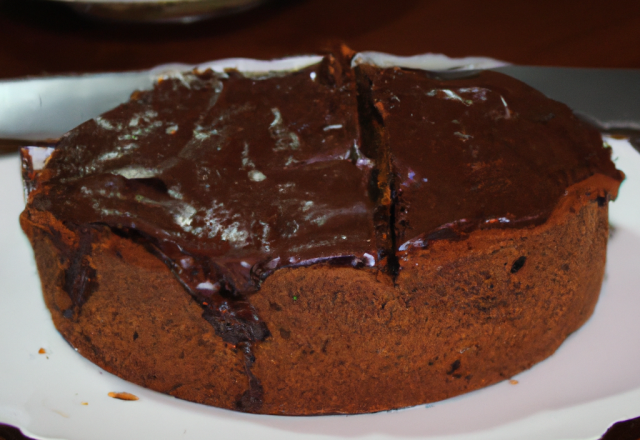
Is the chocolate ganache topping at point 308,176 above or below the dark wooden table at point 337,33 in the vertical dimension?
below

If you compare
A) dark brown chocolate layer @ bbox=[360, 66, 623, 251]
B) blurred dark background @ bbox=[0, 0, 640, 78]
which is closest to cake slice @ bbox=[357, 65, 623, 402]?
dark brown chocolate layer @ bbox=[360, 66, 623, 251]

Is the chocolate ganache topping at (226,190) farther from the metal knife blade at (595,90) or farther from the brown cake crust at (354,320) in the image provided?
the metal knife blade at (595,90)

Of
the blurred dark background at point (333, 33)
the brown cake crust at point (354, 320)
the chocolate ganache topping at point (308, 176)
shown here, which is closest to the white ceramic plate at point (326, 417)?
the brown cake crust at point (354, 320)

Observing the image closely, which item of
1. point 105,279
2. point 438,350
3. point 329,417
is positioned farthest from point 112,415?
point 438,350

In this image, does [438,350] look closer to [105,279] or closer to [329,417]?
[329,417]

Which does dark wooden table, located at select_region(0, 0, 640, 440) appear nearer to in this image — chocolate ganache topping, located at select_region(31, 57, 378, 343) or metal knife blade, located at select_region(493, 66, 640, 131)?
metal knife blade, located at select_region(493, 66, 640, 131)

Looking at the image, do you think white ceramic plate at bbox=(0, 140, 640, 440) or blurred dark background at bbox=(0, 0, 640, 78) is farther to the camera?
blurred dark background at bbox=(0, 0, 640, 78)
